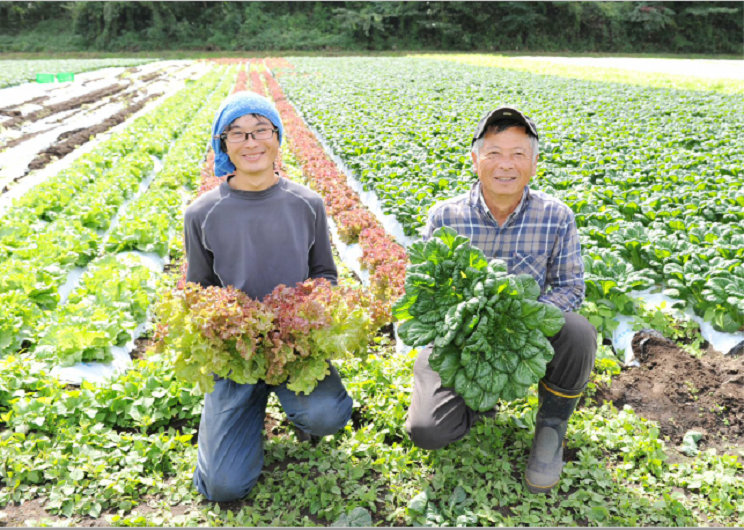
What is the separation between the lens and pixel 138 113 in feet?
55.8

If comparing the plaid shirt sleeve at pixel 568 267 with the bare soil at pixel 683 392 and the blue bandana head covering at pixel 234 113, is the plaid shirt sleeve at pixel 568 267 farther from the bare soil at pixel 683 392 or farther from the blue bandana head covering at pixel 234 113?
the blue bandana head covering at pixel 234 113

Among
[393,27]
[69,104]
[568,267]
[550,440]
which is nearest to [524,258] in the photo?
[568,267]

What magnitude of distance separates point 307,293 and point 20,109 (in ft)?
63.0

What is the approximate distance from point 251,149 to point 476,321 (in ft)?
5.00

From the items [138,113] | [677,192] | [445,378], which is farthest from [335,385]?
[138,113]

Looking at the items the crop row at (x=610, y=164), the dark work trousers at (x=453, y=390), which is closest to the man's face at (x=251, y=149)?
the dark work trousers at (x=453, y=390)

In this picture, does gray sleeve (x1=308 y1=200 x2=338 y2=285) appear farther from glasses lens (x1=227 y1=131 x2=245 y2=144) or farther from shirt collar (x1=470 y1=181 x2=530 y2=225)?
shirt collar (x1=470 y1=181 x2=530 y2=225)

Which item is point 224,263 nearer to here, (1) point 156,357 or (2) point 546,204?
(1) point 156,357

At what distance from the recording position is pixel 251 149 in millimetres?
2836

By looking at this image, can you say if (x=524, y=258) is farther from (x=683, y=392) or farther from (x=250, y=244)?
(x=683, y=392)

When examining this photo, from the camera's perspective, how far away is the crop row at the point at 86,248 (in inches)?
150

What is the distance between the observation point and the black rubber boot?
106 inches

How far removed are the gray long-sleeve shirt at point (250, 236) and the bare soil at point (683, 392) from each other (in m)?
2.25

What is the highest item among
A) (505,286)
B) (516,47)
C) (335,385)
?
(516,47)
